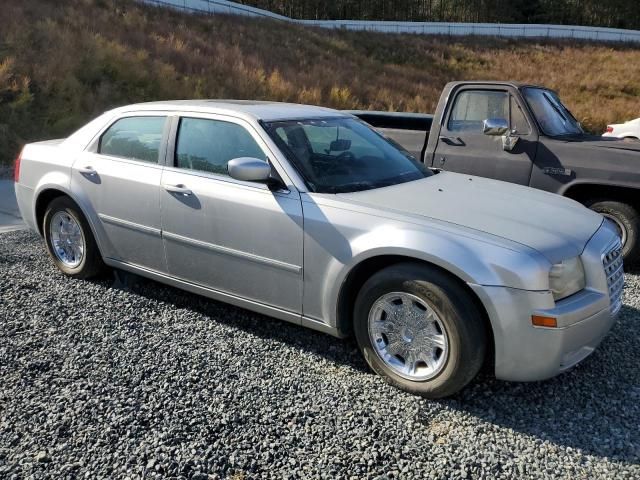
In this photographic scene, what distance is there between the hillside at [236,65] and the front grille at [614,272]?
1054 cm

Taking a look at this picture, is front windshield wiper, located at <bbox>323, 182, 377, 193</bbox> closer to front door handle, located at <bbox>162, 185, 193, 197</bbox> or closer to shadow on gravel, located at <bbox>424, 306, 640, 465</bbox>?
front door handle, located at <bbox>162, 185, 193, 197</bbox>

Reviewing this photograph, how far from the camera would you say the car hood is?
10.3 feet

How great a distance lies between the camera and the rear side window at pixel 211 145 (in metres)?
3.93

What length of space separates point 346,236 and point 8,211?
6027 mm

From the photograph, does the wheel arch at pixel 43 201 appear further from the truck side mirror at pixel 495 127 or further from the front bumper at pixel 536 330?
the truck side mirror at pixel 495 127

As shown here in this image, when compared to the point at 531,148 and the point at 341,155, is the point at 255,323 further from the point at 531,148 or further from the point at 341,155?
the point at 531,148

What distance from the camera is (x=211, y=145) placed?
13.4 ft

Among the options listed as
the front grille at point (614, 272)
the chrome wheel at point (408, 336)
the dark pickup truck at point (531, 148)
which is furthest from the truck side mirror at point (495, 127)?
the chrome wheel at point (408, 336)

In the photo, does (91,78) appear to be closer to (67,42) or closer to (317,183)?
(67,42)

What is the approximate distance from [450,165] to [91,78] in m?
11.3

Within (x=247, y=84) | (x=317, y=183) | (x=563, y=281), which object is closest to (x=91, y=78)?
(x=247, y=84)

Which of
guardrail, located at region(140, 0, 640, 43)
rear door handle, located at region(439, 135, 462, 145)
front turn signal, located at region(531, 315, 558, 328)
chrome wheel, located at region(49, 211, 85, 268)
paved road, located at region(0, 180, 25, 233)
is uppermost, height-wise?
guardrail, located at region(140, 0, 640, 43)

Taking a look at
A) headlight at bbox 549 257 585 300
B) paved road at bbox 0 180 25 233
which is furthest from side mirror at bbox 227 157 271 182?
paved road at bbox 0 180 25 233

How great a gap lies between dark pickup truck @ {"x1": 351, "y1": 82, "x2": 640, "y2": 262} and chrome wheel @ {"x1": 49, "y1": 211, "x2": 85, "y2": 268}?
2.96 metres
